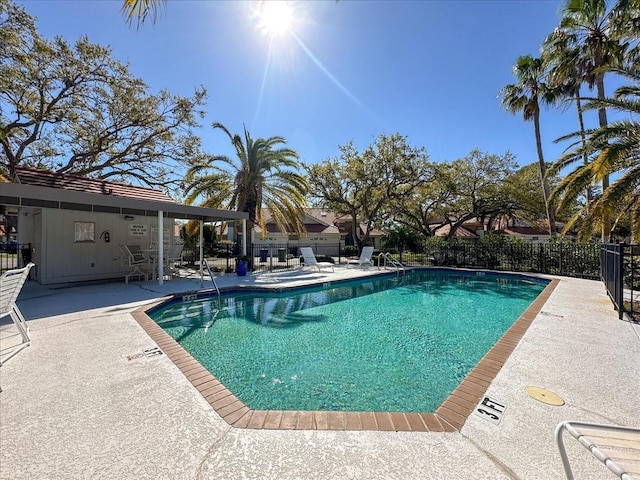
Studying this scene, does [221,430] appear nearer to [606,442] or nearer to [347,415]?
[347,415]

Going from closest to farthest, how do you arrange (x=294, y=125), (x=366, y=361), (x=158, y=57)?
(x=366, y=361), (x=158, y=57), (x=294, y=125)

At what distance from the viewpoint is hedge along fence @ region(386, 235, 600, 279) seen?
13.4 meters

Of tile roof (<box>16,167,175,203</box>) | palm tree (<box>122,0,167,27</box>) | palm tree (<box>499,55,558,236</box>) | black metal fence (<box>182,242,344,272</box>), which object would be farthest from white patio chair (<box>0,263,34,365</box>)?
palm tree (<box>499,55,558,236</box>)

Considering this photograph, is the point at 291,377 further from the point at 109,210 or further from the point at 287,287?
the point at 109,210

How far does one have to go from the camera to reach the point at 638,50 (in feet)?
39.9

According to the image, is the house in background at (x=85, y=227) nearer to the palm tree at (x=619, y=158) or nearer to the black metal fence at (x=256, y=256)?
the black metal fence at (x=256, y=256)

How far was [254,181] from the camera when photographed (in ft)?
51.9

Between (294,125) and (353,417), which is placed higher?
(294,125)

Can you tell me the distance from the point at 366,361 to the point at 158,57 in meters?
15.4

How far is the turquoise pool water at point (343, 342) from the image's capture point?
3.95m

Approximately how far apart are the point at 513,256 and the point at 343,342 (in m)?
14.5

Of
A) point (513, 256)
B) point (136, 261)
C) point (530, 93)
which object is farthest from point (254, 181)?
point (530, 93)

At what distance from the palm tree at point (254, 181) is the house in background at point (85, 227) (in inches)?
123

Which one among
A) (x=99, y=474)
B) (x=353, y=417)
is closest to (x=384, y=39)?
(x=353, y=417)
